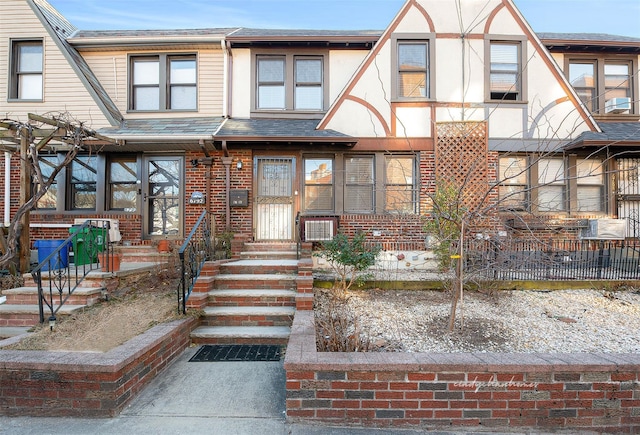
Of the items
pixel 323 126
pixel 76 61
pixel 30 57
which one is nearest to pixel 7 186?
pixel 30 57

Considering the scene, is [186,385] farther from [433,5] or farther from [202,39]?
[433,5]

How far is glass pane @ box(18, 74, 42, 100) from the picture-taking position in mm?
8125

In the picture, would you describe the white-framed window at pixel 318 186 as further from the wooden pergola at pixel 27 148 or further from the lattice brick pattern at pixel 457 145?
the wooden pergola at pixel 27 148

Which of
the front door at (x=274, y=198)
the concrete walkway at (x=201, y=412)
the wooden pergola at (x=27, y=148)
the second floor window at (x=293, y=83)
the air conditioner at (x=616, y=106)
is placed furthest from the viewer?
the second floor window at (x=293, y=83)

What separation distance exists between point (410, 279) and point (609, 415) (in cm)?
361

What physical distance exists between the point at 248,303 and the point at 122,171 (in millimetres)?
5870

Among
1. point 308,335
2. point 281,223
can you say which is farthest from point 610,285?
point 281,223

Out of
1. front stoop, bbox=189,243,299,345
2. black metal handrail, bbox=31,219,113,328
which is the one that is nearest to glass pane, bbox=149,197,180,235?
black metal handrail, bbox=31,219,113,328

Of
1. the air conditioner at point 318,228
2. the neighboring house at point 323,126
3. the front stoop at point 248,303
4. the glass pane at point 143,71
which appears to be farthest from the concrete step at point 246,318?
the glass pane at point 143,71

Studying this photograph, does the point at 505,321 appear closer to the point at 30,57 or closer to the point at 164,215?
the point at 164,215

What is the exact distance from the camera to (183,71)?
8.55 meters

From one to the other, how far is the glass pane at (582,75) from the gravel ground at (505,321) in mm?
6157

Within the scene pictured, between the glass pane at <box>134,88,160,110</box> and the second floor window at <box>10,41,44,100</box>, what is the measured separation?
2.31 m

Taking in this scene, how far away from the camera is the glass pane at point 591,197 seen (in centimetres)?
827
